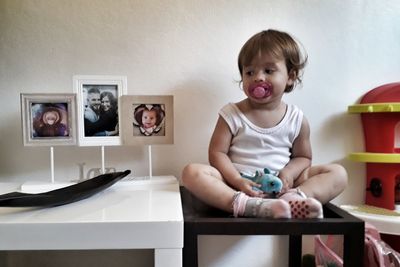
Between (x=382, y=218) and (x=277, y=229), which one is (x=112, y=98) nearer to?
(x=277, y=229)

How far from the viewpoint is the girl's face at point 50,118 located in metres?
0.77

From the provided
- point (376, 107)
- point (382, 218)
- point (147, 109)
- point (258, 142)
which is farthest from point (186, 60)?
point (382, 218)

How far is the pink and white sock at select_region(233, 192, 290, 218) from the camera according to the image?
1.87ft

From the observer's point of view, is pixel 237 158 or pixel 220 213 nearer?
pixel 220 213

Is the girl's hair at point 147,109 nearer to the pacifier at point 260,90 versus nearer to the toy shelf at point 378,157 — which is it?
the pacifier at point 260,90

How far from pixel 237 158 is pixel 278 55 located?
10.3 inches

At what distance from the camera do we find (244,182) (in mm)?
686

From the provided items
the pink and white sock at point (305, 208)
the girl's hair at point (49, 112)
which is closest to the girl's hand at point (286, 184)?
the pink and white sock at point (305, 208)

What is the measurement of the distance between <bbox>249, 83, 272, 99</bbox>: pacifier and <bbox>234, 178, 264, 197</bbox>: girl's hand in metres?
0.20

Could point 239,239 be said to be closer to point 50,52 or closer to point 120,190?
point 120,190

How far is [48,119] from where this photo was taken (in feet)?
2.52

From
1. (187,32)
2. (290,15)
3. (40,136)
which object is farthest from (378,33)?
(40,136)

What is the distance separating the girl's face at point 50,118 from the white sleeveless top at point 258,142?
0.40 metres

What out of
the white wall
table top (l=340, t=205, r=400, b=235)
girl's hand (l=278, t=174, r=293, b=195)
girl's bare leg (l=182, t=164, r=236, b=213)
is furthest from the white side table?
table top (l=340, t=205, r=400, b=235)
